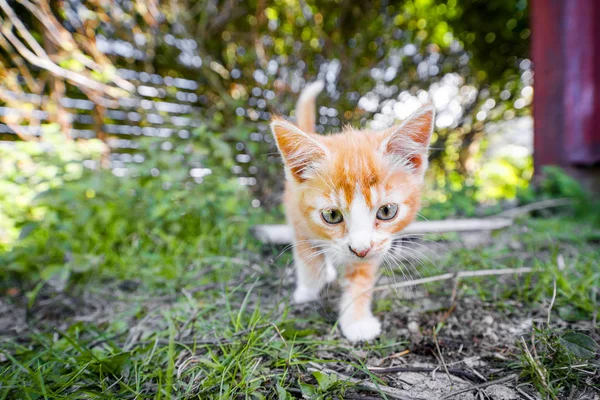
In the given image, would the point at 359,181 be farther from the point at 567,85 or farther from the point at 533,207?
the point at 567,85

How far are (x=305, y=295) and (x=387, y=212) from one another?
21.5 inches

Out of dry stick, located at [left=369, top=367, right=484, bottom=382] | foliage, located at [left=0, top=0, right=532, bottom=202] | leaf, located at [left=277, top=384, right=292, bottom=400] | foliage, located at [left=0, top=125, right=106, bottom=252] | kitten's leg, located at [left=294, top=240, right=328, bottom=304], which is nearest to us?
leaf, located at [left=277, top=384, right=292, bottom=400]

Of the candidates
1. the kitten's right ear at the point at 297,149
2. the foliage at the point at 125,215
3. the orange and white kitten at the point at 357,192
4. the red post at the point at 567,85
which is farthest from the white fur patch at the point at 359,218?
the red post at the point at 567,85

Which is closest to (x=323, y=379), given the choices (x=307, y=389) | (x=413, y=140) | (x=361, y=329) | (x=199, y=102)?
(x=307, y=389)

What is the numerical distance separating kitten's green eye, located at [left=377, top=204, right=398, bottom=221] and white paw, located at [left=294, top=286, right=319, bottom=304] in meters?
0.50

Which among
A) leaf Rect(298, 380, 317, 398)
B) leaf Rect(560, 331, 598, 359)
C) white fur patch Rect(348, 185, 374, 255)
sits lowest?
leaf Rect(298, 380, 317, 398)

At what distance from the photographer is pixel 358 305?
122 cm

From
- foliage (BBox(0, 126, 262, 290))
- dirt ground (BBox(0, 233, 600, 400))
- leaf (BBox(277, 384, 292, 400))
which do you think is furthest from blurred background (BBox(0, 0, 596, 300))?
leaf (BBox(277, 384, 292, 400))

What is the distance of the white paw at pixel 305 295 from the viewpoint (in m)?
1.44

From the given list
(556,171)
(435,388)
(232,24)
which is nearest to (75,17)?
(232,24)

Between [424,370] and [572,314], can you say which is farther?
[572,314]

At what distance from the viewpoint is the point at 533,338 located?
0.95m

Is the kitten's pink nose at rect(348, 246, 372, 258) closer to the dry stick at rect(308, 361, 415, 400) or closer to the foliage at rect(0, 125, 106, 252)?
the dry stick at rect(308, 361, 415, 400)

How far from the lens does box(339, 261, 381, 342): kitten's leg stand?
1.15 m
